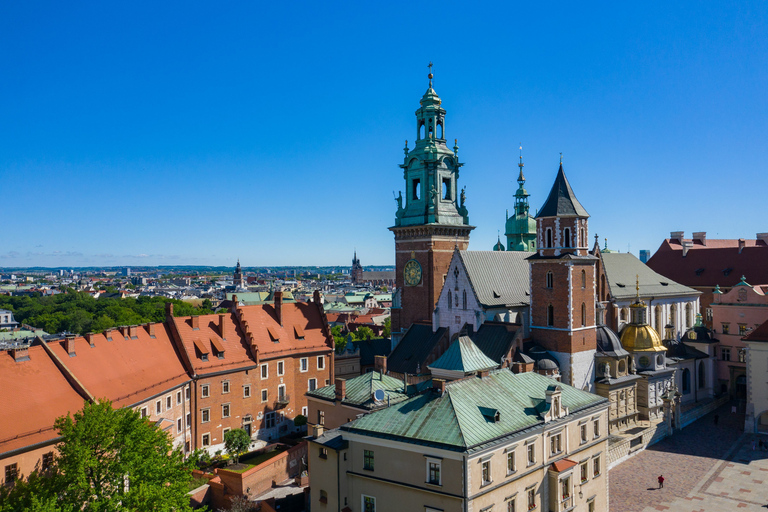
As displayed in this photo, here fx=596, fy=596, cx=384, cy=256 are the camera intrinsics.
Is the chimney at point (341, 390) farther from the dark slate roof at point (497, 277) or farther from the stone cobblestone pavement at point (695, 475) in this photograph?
the stone cobblestone pavement at point (695, 475)

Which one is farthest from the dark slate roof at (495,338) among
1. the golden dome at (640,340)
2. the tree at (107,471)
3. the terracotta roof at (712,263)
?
the terracotta roof at (712,263)

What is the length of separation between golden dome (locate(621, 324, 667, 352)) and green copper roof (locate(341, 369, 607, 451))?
24635 mm

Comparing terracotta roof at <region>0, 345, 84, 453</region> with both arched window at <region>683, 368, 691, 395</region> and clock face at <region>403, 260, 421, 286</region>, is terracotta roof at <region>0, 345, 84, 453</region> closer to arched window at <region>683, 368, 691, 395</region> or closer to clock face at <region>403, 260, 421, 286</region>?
clock face at <region>403, 260, 421, 286</region>

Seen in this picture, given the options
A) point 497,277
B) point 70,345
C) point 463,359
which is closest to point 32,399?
point 70,345

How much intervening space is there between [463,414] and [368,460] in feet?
20.7

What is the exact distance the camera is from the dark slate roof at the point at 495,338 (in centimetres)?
5638

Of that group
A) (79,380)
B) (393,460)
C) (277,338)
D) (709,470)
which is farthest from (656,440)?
(79,380)

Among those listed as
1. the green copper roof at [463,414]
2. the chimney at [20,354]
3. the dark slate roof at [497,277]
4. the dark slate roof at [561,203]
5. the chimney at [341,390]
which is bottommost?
the chimney at [341,390]

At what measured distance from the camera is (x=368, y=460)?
116 feet

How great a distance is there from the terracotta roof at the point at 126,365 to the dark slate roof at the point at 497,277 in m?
29.4

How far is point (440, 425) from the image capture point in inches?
1341

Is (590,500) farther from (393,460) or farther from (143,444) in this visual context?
(143,444)

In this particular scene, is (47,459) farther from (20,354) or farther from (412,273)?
(412,273)

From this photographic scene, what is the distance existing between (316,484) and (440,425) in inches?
383
